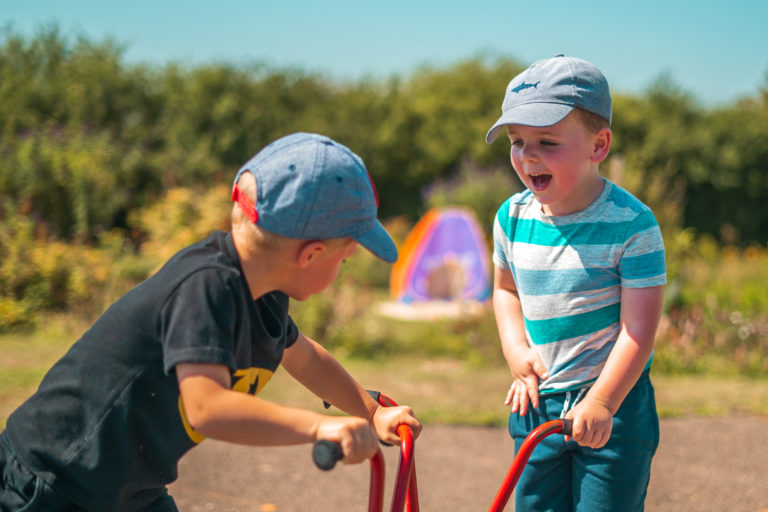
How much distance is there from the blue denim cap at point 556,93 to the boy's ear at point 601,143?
0.05 m

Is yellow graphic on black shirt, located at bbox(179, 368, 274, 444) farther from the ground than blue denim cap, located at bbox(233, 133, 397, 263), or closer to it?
closer to it

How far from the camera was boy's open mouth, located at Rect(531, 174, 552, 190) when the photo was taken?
2350 mm

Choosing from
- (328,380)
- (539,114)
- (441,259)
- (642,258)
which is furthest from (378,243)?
(441,259)

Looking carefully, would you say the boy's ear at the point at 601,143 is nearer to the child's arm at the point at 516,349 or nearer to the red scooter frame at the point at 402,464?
the child's arm at the point at 516,349

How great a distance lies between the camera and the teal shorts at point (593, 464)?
2.30 m

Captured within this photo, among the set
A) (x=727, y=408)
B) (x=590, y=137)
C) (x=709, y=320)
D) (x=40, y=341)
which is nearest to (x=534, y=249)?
(x=590, y=137)

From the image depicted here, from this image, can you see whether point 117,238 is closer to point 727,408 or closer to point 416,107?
point 727,408

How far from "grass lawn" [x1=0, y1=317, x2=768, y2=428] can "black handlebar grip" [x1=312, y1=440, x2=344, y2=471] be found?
161 inches

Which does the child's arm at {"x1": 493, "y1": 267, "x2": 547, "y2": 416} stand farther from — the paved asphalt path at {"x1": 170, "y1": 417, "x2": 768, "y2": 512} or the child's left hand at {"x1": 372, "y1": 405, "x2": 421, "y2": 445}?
the paved asphalt path at {"x1": 170, "y1": 417, "x2": 768, "y2": 512}

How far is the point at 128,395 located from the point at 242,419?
36 centimetres

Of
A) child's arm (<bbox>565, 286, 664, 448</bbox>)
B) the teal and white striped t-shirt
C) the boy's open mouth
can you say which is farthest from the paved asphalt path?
the boy's open mouth

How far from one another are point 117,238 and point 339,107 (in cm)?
972

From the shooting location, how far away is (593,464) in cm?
232

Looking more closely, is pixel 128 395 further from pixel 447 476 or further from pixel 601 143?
pixel 447 476
